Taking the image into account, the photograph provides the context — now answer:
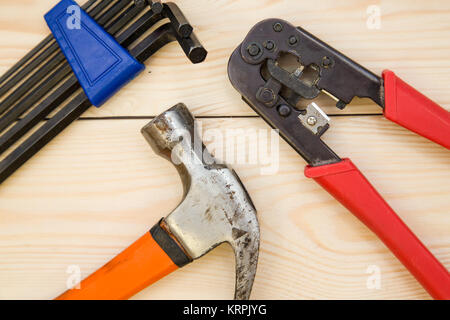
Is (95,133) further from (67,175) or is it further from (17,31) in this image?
(17,31)

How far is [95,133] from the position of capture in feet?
2.96

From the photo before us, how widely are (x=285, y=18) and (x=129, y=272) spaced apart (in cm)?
60

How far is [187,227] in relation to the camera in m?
0.79

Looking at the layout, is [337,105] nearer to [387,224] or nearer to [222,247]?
[387,224]

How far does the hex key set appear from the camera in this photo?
0.85 meters

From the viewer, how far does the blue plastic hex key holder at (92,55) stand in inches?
32.9

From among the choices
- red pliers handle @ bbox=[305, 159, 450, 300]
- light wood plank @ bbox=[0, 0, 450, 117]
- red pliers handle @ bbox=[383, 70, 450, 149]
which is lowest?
red pliers handle @ bbox=[305, 159, 450, 300]

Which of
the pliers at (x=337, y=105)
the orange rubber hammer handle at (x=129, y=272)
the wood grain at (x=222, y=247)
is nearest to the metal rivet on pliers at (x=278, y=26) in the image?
the pliers at (x=337, y=105)

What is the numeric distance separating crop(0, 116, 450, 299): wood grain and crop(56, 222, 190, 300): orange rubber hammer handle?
0.31ft

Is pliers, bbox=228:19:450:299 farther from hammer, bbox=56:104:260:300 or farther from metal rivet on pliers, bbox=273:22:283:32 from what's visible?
hammer, bbox=56:104:260:300

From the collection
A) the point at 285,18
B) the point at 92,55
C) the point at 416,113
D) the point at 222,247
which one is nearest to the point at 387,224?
the point at 416,113

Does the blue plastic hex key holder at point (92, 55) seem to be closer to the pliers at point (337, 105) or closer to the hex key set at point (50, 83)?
the hex key set at point (50, 83)

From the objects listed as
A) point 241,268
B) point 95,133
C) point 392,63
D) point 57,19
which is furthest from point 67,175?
point 392,63

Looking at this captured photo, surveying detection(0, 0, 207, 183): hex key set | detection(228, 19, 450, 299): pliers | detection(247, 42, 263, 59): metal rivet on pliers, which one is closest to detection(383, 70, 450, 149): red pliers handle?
detection(228, 19, 450, 299): pliers
